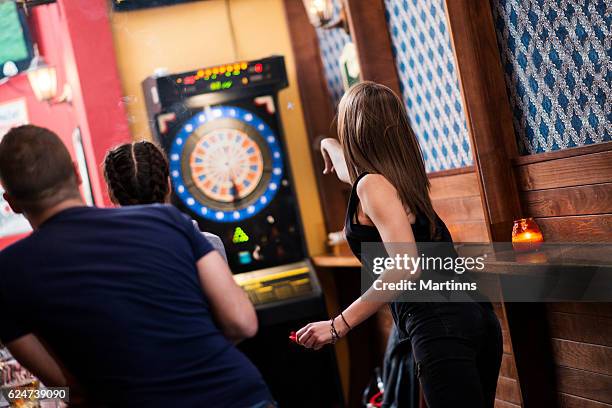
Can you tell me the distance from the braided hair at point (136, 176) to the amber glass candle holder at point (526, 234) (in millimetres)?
1494

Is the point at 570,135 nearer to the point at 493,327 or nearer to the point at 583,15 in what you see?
the point at 583,15

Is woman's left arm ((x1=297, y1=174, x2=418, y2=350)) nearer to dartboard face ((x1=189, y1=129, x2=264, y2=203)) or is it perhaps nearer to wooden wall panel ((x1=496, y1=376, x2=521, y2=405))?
wooden wall panel ((x1=496, y1=376, x2=521, y2=405))

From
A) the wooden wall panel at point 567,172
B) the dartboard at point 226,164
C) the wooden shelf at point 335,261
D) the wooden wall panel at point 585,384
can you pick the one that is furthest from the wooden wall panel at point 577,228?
the dartboard at point 226,164

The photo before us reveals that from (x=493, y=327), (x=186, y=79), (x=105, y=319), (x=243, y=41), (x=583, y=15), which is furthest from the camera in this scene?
(x=243, y=41)

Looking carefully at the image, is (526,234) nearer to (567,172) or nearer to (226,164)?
(567,172)

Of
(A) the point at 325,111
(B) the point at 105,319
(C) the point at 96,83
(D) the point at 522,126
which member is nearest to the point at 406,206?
(B) the point at 105,319

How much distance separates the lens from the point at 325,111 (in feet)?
16.5

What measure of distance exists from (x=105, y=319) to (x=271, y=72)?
10.1 feet

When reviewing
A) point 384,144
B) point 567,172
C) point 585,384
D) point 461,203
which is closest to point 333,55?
point 461,203

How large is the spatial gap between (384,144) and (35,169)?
0.99 metres

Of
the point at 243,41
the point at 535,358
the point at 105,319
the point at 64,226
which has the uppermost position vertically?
the point at 243,41

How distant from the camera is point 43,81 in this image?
322cm

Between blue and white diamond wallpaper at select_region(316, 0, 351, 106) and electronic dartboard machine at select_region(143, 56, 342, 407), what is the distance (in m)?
0.48

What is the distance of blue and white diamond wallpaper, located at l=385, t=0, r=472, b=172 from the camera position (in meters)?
3.64
